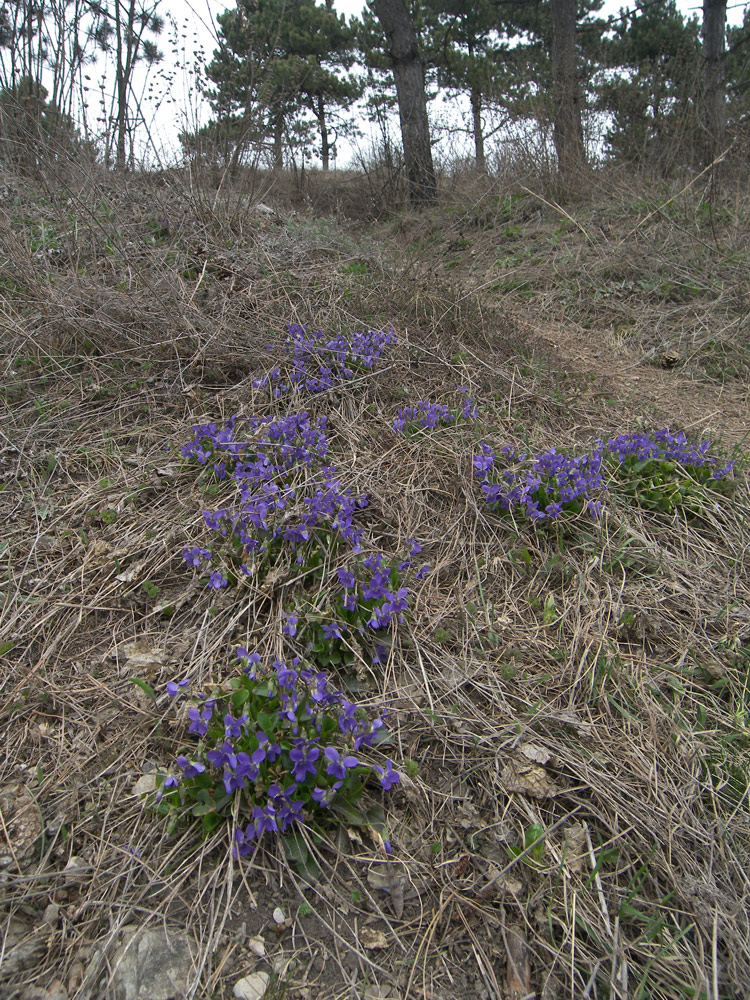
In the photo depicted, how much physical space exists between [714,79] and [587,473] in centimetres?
757

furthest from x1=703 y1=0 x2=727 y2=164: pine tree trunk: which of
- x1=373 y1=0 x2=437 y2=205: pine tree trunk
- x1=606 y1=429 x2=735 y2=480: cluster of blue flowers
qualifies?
x1=606 y1=429 x2=735 y2=480: cluster of blue flowers

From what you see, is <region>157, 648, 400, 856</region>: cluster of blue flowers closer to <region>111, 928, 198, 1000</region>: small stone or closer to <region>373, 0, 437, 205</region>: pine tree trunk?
<region>111, 928, 198, 1000</region>: small stone

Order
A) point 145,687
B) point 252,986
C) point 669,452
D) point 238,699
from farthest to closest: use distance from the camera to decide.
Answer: point 669,452 → point 145,687 → point 238,699 → point 252,986

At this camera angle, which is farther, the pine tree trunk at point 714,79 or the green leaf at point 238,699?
the pine tree trunk at point 714,79

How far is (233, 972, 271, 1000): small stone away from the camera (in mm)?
1394

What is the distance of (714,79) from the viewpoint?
7414 millimetres

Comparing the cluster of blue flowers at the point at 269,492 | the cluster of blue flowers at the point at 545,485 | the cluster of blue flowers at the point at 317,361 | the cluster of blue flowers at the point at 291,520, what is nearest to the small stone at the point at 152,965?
the cluster of blue flowers at the point at 291,520

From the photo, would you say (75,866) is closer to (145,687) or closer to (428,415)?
(145,687)

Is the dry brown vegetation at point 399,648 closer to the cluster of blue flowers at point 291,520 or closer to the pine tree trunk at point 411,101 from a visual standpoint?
the cluster of blue flowers at point 291,520

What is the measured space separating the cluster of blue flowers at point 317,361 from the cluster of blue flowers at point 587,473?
926 mm

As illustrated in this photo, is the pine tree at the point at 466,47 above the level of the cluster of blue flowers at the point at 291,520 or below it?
above

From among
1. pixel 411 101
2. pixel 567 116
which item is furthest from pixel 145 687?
pixel 411 101

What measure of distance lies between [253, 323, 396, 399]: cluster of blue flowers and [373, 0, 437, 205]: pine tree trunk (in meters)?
4.94

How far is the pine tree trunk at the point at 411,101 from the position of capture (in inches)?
292
